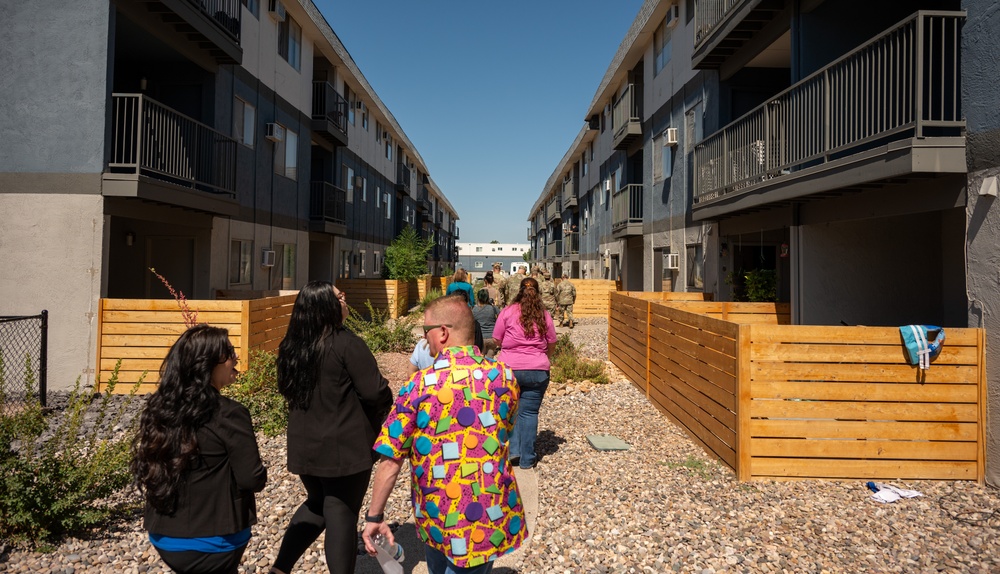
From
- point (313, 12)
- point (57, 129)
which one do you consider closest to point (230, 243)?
point (57, 129)

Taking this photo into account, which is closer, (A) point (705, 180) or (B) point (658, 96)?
(A) point (705, 180)

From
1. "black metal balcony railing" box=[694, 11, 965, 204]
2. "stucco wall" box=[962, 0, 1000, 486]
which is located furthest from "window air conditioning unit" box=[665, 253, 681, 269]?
"stucco wall" box=[962, 0, 1000, 486]

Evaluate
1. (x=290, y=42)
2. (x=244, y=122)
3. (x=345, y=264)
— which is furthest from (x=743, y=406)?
(x=345, y=264)

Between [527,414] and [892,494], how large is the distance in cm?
323

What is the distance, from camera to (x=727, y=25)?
10.4 m

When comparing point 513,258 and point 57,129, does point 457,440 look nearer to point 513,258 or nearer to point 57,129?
point 57,129

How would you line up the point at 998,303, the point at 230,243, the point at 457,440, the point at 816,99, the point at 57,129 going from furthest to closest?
the point at 230,243 → the point at 57,129 → the point at 816,99 → the point at 998,303 → the point at 457,440

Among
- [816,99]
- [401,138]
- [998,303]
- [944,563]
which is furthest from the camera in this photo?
[401,138]

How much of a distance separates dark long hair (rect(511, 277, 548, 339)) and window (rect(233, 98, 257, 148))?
9954mm

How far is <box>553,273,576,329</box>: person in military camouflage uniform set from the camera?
18.1 m

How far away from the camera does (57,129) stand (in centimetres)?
863

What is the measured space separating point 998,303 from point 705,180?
7.05 metres

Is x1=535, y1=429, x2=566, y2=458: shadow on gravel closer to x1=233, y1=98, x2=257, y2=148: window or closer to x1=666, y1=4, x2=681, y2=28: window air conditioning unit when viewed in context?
x1=233, y1=98, x2=257, y2=148: window

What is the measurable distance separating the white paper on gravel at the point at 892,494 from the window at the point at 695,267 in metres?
9.03
